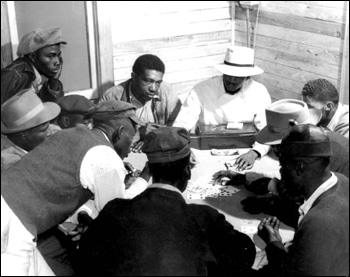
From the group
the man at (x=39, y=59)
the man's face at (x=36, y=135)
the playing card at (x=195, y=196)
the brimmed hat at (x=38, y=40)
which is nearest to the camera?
the man's face at (x=36, y=135)

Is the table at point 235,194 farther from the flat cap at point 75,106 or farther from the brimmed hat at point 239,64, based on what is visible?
the brimmed hat at point 239,64

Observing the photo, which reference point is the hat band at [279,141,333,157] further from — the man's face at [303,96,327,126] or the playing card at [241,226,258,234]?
the man's face at [303,96,327,126]

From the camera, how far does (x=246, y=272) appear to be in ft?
9.11

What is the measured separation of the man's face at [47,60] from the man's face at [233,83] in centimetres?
153

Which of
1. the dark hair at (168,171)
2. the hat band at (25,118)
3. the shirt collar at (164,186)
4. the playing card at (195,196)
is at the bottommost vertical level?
the playing card at (195,196)

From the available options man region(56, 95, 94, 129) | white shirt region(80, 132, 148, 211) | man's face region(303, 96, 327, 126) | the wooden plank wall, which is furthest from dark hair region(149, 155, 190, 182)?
the wooden plank wall

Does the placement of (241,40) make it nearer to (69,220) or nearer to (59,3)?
(59,3)

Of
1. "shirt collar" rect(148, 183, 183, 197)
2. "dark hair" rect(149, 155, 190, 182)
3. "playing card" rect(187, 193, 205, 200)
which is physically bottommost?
"playing card" rect(187, 193, 205, 200)

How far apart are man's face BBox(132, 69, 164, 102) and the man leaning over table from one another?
0.35 metres

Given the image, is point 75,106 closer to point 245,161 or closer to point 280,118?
point 245,161

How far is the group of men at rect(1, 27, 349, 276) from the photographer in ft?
7.66

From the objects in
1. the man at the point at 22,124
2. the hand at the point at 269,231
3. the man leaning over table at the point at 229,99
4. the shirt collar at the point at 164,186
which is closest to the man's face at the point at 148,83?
the man leaning over table at the point at 229,99

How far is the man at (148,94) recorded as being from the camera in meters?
4.76

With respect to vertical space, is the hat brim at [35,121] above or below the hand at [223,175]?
above
